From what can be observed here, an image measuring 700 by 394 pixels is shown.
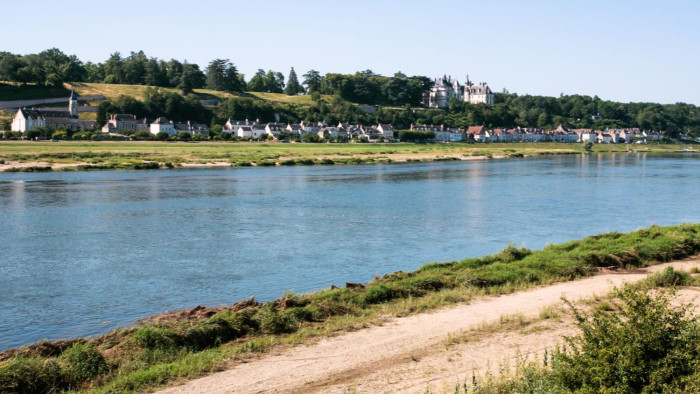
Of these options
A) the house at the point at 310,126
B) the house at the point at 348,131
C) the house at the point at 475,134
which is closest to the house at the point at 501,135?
the house at the point at 475,134

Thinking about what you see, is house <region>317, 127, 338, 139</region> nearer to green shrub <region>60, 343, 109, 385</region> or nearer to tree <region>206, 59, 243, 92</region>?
tree <region>206, 59, 243, 92</region>

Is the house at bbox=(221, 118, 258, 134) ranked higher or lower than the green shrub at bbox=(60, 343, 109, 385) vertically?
higher

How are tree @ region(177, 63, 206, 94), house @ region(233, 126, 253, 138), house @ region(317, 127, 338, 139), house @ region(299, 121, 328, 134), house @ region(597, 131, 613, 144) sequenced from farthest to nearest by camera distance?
1. house @ region(597, 131, 613, 144)
2. tree @ region(177, 63, 206, 94)
3. house @ region(299, 121, 328, 134)
4. house @ region(317, 127, 338, 139)
5. house @ region(233, 126, 253, 138)

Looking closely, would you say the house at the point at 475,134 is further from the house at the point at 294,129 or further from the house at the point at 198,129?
the house at the point at 198,129

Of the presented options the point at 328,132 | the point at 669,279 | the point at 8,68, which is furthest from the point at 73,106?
the point at 669,279

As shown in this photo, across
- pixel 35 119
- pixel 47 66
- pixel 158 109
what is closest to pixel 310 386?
pixel 35 119

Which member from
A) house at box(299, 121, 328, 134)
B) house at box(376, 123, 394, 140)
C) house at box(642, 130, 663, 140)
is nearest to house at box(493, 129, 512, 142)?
house at box(376, 123, 394, 140)

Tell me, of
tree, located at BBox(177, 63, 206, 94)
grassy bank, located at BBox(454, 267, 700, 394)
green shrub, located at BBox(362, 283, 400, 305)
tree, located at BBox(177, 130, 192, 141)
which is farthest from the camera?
tree, located at BBox(177, 63, 206, 94)

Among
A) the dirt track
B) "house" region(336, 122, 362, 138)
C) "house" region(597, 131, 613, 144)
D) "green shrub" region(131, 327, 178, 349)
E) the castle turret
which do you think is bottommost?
the dirt track

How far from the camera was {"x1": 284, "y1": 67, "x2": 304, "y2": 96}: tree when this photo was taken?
174250 mm

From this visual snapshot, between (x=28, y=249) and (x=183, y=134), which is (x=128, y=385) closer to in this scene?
(x=28, y=249)

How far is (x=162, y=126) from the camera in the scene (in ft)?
364

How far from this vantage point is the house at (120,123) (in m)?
106

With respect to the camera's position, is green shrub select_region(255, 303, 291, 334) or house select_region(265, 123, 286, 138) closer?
green shrub select_region(255, 303, 291, 334)
